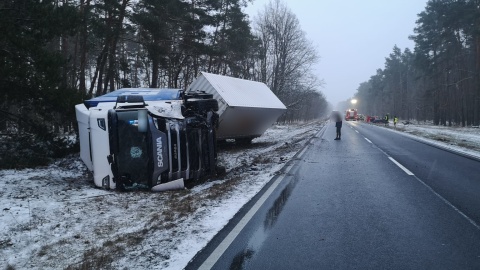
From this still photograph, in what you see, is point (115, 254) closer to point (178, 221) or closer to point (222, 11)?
point (178, 221)

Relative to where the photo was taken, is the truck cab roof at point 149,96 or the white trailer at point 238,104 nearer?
the truck cab roof at point 149,96

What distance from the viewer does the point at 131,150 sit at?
7020 millimetres

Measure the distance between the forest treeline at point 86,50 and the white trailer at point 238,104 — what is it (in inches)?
176

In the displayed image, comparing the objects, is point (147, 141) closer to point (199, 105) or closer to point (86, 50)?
point (199, 105)

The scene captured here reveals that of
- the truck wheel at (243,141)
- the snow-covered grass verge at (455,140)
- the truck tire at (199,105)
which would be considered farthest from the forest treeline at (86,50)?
the snow-covered grass verge at (455,140)

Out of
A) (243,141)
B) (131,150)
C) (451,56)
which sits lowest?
(243,141)

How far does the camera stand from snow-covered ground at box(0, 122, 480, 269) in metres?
3.91

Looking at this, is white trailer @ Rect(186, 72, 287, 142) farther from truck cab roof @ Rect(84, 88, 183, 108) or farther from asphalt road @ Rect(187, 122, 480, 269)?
asphalt road @ Rect(187, 122, 480, 269)

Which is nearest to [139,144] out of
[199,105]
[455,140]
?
[199,105]

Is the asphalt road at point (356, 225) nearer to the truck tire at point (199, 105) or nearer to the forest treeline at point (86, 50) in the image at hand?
the truck tire at point (199, 105)

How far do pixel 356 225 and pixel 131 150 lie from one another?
4485 mm

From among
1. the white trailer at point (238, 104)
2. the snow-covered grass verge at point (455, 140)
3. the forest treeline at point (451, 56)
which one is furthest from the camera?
the forest treeline at point (451, 56)

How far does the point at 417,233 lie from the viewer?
4.54 meters

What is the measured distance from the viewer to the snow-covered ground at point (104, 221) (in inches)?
154
